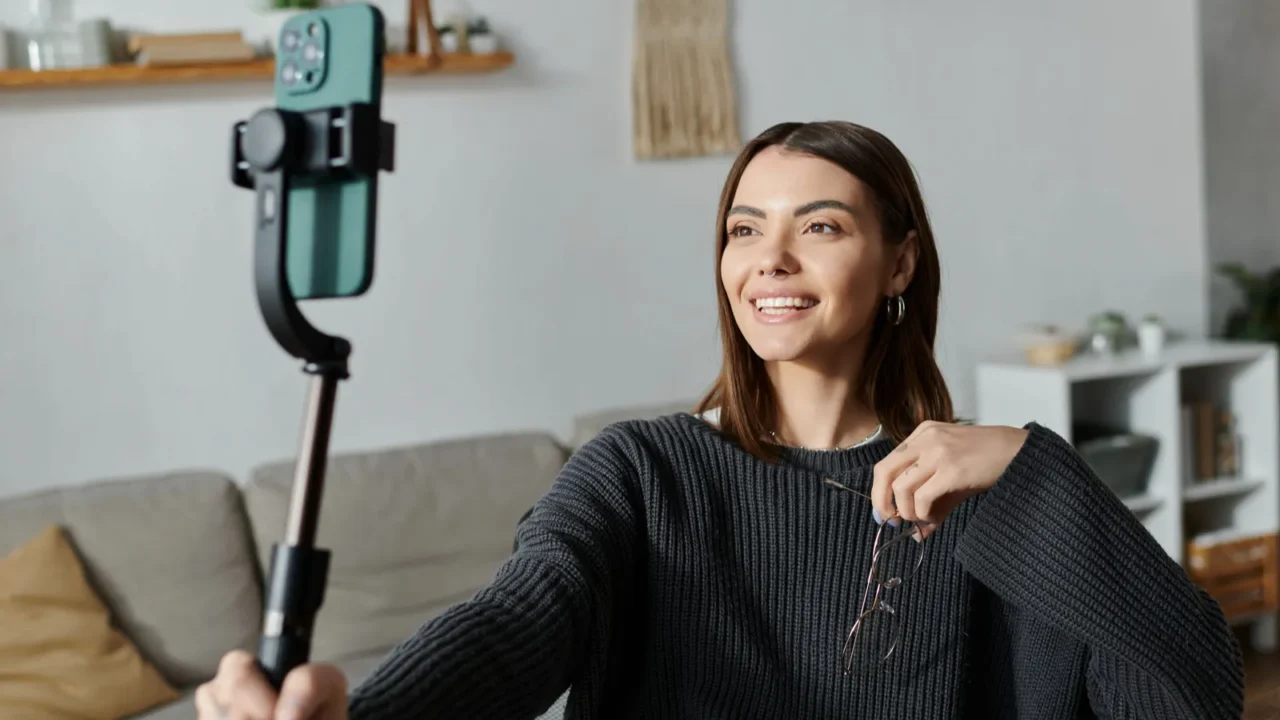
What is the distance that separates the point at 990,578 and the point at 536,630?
0.43m

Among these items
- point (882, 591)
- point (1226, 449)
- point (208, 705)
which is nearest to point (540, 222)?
point (882, 591)

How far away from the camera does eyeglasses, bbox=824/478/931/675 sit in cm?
135

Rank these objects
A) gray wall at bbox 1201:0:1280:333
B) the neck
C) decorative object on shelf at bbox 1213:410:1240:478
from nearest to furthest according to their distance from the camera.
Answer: the neck
decorative object on shelf at bbox 1213:410:1240:478
gray wall at bbox 1201:0:1280:333

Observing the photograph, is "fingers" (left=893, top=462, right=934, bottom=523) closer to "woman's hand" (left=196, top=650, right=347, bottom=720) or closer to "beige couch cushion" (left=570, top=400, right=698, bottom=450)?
"woman's hand" (left=196, top=650, right=347, bottom=720)

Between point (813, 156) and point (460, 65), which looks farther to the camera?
point (460, 65)

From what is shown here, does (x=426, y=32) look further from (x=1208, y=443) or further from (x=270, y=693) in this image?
(x=270, y=693)

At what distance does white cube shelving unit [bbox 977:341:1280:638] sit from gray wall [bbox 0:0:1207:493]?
0.24 metres

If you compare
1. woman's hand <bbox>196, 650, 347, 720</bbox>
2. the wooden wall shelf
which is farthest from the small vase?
woman's hand <bbox>196, 650, 347, 720</bbox>

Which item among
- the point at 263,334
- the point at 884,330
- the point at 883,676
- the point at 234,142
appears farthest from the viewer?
the point at 263,334

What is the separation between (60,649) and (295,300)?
6.54 ft

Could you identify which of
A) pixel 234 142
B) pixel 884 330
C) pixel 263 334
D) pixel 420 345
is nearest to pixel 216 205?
pixel 263 334

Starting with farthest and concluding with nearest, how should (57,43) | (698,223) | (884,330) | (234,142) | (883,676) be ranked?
(698,223) < (57,43) < (884,330) < (883,676) < (234,142)

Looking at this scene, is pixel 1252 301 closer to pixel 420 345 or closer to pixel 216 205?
pixel 420 345

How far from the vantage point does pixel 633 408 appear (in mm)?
3074
